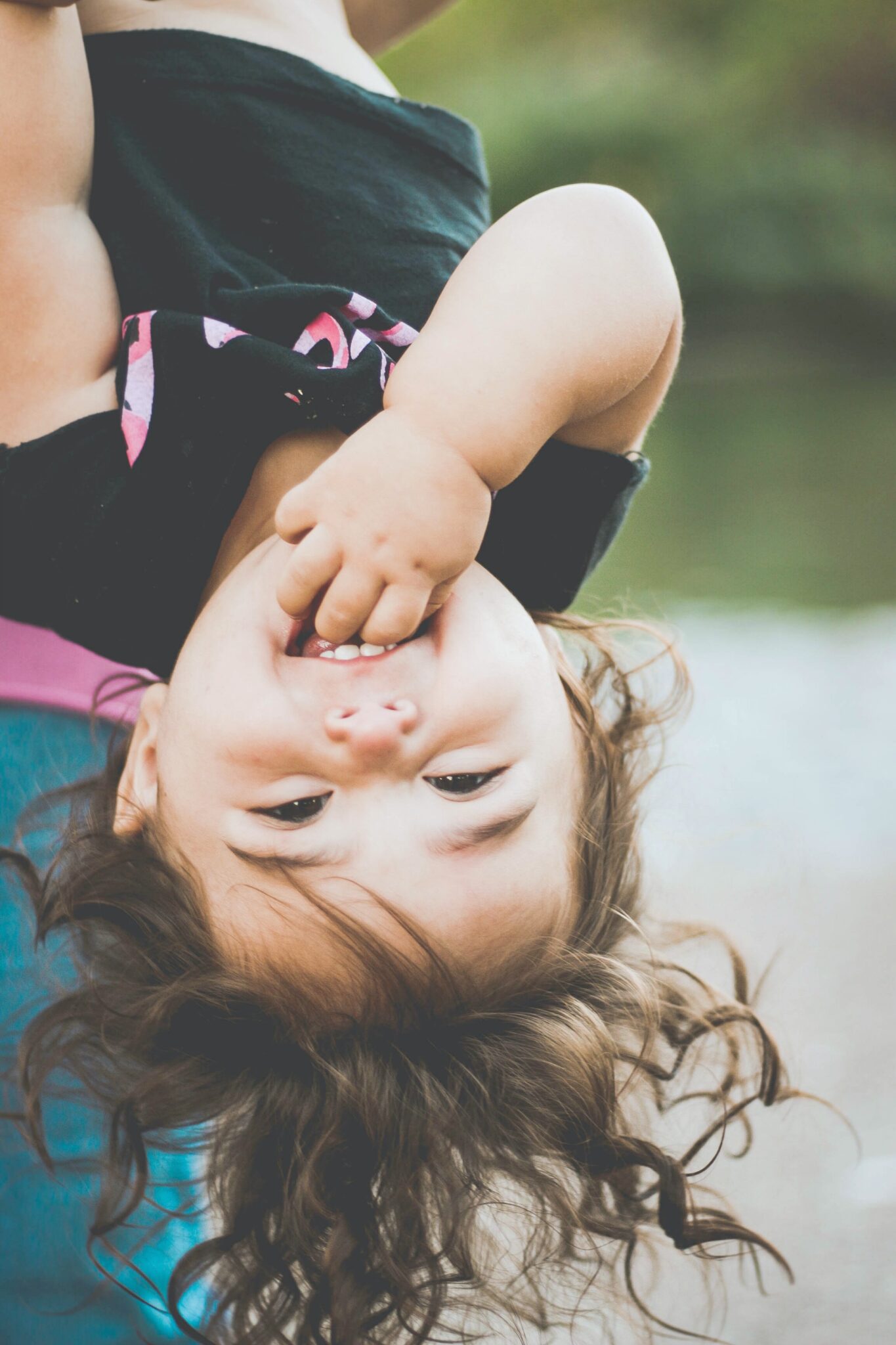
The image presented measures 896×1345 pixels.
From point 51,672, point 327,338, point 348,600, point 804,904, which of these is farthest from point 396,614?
point 804,904

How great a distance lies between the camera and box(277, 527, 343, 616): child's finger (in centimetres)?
84

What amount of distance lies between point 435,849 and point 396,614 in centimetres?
17

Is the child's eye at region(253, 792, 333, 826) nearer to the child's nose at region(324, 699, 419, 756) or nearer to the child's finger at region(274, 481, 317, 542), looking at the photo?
the child's nose at region(324, 699, 419, 756)

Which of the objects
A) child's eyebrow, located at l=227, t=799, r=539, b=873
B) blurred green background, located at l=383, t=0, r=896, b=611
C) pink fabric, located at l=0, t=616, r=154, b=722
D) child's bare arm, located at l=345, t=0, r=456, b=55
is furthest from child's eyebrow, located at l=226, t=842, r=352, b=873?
blurred green background, located at l=383, t=0, r=896, b=611

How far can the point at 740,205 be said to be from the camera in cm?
962

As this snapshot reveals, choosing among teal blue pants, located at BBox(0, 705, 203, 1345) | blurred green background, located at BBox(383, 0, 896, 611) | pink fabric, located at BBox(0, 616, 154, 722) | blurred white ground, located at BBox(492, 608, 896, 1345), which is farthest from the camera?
blurred green background, located at BBox(383, 0, 896, 611)

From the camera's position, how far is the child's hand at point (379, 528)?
2.75 ft

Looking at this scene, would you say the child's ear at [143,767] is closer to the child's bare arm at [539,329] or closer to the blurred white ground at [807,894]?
the child's bare arm at [539,329]

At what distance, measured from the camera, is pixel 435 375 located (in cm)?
87

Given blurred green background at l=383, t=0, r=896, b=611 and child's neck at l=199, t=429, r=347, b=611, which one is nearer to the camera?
child's neck at l=199, t=429, r=347, b=611

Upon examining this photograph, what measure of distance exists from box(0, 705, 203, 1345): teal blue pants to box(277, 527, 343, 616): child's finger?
44 cm

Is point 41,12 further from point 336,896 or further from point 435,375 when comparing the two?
point 336,896

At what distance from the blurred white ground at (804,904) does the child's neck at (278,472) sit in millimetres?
503

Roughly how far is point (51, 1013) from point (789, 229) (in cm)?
939
